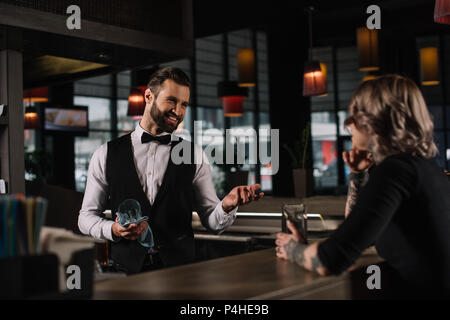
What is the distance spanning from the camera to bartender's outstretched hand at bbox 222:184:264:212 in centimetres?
195

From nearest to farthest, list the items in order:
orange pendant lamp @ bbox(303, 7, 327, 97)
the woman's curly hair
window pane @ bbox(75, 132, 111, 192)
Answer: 1. the woman's curly hair
2. orange pendant lamp @ bbox(303, 7, 327, 97)
3. window pane @ bbox(75, 132, 111, 192)

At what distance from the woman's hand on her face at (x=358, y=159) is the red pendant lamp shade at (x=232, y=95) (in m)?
6.18

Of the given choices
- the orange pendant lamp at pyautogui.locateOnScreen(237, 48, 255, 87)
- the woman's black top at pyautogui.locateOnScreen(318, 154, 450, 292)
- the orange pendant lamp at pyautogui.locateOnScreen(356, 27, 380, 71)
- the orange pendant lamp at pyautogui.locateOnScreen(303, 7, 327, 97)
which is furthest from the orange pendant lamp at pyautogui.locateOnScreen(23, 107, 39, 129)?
the woman's black top at pyautogui.locateOnScreen(318, 154, 450, 292)

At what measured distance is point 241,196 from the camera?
6.50ft

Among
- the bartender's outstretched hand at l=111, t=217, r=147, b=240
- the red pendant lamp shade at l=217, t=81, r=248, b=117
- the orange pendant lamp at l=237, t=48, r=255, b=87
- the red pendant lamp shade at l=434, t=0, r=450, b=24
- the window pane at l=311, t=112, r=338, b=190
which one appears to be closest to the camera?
the bartender's outstretched hand at l=111, t=217, r=147, b=240

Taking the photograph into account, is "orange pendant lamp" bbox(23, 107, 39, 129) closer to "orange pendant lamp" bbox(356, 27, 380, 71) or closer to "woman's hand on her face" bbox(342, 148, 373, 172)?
"orange pendant lamp" bbox(356, 27, 380, 71)

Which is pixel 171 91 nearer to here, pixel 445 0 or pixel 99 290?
pixel 99 290

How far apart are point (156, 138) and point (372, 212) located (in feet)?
4.07

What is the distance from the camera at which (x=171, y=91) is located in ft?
7.61

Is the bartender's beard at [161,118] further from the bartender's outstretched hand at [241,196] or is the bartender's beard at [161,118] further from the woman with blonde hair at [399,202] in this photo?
the woman with blonde hair at [399,202]

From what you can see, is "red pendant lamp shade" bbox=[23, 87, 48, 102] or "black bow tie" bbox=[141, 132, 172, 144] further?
"red pendant lamp shade" bbox=[23, 87, 48, 102]

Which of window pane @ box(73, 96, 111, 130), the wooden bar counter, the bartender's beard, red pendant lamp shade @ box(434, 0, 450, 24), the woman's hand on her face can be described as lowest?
the wooden bar counter

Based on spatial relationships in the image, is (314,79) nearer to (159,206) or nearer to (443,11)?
(443,11)

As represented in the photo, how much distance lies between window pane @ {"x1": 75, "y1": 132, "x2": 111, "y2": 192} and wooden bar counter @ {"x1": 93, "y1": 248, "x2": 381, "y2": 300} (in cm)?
937
